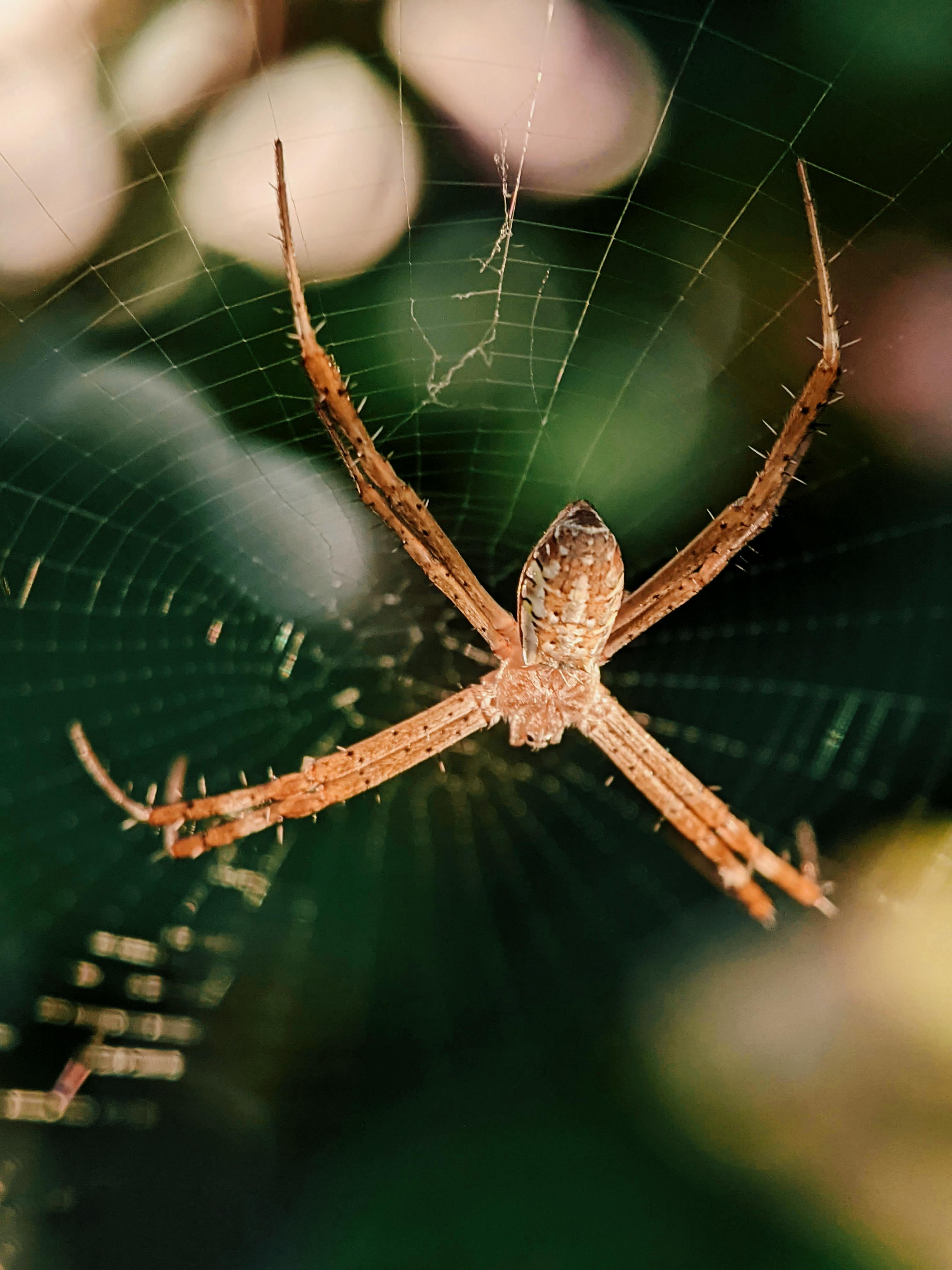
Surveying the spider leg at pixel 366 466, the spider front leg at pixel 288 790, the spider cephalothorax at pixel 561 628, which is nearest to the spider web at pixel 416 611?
the spider leg at pixel 366 466

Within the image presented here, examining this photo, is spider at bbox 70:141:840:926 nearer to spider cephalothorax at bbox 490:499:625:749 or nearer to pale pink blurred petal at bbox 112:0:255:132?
spider cephalothorax at bbox 490:499:625:749

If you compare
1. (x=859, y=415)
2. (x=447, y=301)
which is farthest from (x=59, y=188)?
(x=859, y=415)

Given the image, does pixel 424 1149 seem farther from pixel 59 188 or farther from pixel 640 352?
pixel 59 188

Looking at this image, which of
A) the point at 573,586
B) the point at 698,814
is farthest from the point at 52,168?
the point at 698,814

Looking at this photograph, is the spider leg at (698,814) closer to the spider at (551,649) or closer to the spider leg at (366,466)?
the spider at (551,649)

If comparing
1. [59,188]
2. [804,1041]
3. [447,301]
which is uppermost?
[59,188]

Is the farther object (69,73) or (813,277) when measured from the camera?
(813,277)

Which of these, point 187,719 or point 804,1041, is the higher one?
point 187,719
